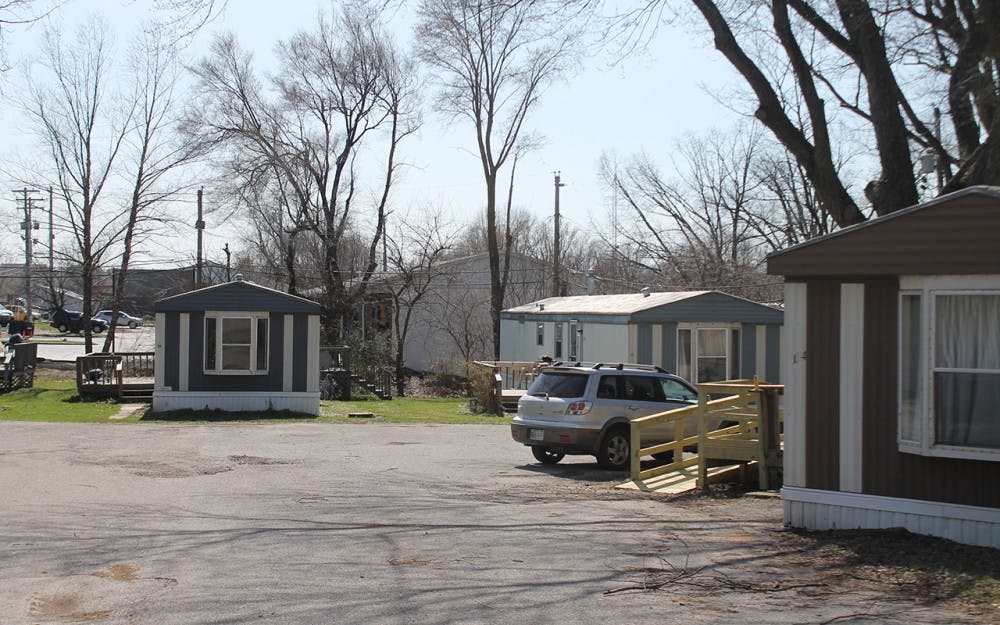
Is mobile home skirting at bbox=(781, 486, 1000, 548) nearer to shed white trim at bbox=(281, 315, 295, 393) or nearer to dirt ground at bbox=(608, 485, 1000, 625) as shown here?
dirt ground at bbox=(608, 485, 1000, 625)

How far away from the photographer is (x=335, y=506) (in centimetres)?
1144

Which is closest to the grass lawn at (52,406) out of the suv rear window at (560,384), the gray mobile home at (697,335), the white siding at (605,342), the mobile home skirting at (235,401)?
the mobile home skirting at (235,401)

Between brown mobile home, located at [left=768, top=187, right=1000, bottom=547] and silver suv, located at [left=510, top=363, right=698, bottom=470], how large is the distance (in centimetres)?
589

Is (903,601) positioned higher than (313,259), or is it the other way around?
(313,259)

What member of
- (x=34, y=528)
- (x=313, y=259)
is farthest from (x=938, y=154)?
(x=313, y=259)

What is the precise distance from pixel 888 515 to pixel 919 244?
2490 millimetres

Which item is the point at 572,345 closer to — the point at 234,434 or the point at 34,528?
the point at 234,434

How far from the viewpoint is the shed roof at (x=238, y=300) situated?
84.6 feet

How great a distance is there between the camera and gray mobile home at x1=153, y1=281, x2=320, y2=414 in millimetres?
25906

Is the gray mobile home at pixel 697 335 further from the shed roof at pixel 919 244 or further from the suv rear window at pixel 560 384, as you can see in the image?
the shed roof at pixel 919 244

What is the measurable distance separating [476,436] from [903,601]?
15.5m

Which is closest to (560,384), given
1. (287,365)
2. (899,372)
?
(899,372)

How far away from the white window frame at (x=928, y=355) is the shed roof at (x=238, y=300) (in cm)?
1889

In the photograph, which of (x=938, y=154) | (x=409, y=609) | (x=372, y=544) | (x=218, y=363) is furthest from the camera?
(x=218, y=363)
